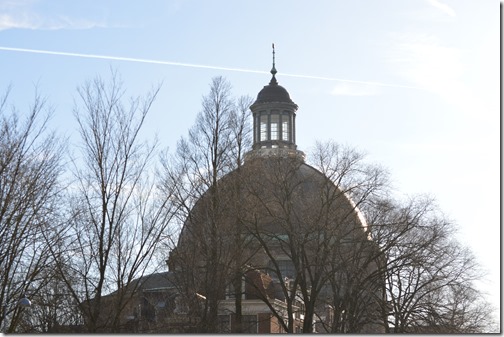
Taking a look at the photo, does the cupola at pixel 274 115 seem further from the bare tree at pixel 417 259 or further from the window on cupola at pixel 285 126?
the bare tree at pixel 417 259

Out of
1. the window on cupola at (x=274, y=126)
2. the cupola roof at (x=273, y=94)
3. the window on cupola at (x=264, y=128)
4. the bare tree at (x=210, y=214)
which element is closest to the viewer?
the bare tree at (x=210, y=214)

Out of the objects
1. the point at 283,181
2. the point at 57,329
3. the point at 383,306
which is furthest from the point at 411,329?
the point at 57,329

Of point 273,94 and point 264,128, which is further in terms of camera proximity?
point 264,128

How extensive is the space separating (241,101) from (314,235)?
244 inches

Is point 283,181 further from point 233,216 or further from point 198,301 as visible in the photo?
point 198,301

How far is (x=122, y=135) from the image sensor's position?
2434cm

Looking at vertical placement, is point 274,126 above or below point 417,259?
→ above

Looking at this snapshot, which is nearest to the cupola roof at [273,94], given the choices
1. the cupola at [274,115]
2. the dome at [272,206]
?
the cupola at [274,115]

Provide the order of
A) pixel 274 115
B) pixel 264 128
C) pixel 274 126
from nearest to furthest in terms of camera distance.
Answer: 1. pixel 274 115
2. pixel 274 126
3. pixel 264 128

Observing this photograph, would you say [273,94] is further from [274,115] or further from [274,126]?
[274,126]

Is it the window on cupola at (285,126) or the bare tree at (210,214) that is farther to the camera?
the window on cupola at (285,126)

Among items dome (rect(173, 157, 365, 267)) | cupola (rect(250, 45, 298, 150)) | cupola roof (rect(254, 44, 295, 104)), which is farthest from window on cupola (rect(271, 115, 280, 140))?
dome (rect(173, 157, 365, 267))

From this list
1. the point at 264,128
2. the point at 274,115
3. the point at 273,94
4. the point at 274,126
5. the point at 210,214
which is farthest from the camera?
the point at 264,128

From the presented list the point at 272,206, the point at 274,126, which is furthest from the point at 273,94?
the point at 272,206
